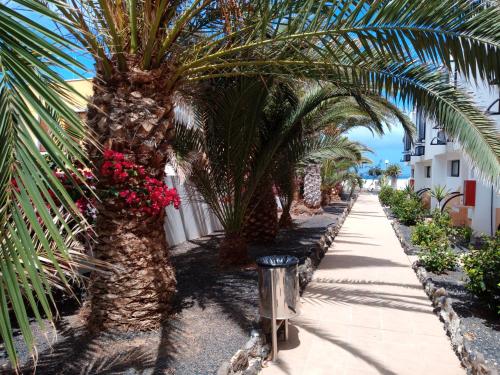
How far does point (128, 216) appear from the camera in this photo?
4.00m

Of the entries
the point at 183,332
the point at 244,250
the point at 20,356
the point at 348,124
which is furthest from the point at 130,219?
the point at 348,124

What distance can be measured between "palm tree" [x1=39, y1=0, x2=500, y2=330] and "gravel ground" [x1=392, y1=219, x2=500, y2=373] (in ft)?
5.86

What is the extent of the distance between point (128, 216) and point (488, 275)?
14.0 feet

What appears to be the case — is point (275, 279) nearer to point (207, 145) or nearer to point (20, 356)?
point (20, 356)

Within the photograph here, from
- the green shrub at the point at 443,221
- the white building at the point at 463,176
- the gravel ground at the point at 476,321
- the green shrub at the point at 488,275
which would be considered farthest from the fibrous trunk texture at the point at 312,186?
the green shrub at the point at 488,275

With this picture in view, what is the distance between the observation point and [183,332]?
4.09 metres

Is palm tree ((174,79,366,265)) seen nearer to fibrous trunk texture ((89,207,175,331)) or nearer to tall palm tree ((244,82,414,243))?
tall palm tree ((244,82,414,243))

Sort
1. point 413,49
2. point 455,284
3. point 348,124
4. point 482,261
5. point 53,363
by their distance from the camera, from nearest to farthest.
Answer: point 53,363, point 413,49, point 482,261, point 455,284, point 348,124

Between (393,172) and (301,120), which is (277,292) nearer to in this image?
(301,120)

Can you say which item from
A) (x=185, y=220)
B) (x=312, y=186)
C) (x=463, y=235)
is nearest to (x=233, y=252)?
(x=185, y=220)

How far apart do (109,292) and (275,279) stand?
1.78 m

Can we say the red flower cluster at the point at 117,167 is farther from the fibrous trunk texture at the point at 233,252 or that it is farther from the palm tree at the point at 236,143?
the fibrous trunk texture at the point at 233,252

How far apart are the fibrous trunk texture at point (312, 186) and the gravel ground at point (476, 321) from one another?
987 centimetres

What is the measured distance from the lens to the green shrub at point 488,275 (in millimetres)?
4508
